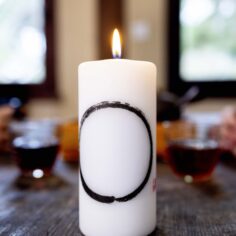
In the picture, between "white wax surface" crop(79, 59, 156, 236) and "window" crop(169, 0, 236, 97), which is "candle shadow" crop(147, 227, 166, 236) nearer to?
"white wax surface" crop(79, 59, 156, 236)

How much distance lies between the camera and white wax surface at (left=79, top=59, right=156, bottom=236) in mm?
371

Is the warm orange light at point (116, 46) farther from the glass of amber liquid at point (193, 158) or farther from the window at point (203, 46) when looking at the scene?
the window at point (203, 46)

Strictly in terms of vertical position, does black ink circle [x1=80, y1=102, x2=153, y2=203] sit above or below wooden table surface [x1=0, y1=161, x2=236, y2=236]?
above

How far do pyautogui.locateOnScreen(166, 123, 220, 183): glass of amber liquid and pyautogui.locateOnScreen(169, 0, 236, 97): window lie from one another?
156 centimetres

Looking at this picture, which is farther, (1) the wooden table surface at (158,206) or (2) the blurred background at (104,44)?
(2) the blurred background at (104,44)

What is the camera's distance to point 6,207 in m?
0.49

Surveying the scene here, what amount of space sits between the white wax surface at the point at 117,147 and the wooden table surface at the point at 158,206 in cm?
4

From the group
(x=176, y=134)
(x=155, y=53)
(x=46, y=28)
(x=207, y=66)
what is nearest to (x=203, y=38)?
(x=207, y=66)

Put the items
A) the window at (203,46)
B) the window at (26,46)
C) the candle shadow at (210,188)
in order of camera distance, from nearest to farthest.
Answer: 1. the candle shadow at (210,188)
2. the window at (203,46)
3. the window at (26,46)

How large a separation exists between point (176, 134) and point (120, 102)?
0.40 m

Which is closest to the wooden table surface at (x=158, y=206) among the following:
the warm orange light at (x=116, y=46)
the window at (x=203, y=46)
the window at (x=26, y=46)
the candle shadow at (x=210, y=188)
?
the candle shadow at (x=210, y=188)

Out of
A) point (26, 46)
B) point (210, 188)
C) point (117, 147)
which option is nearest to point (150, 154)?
point (117, 147)

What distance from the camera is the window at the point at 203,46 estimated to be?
216 cm

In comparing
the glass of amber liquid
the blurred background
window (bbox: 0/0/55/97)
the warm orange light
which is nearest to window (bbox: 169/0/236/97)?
the blurred background
